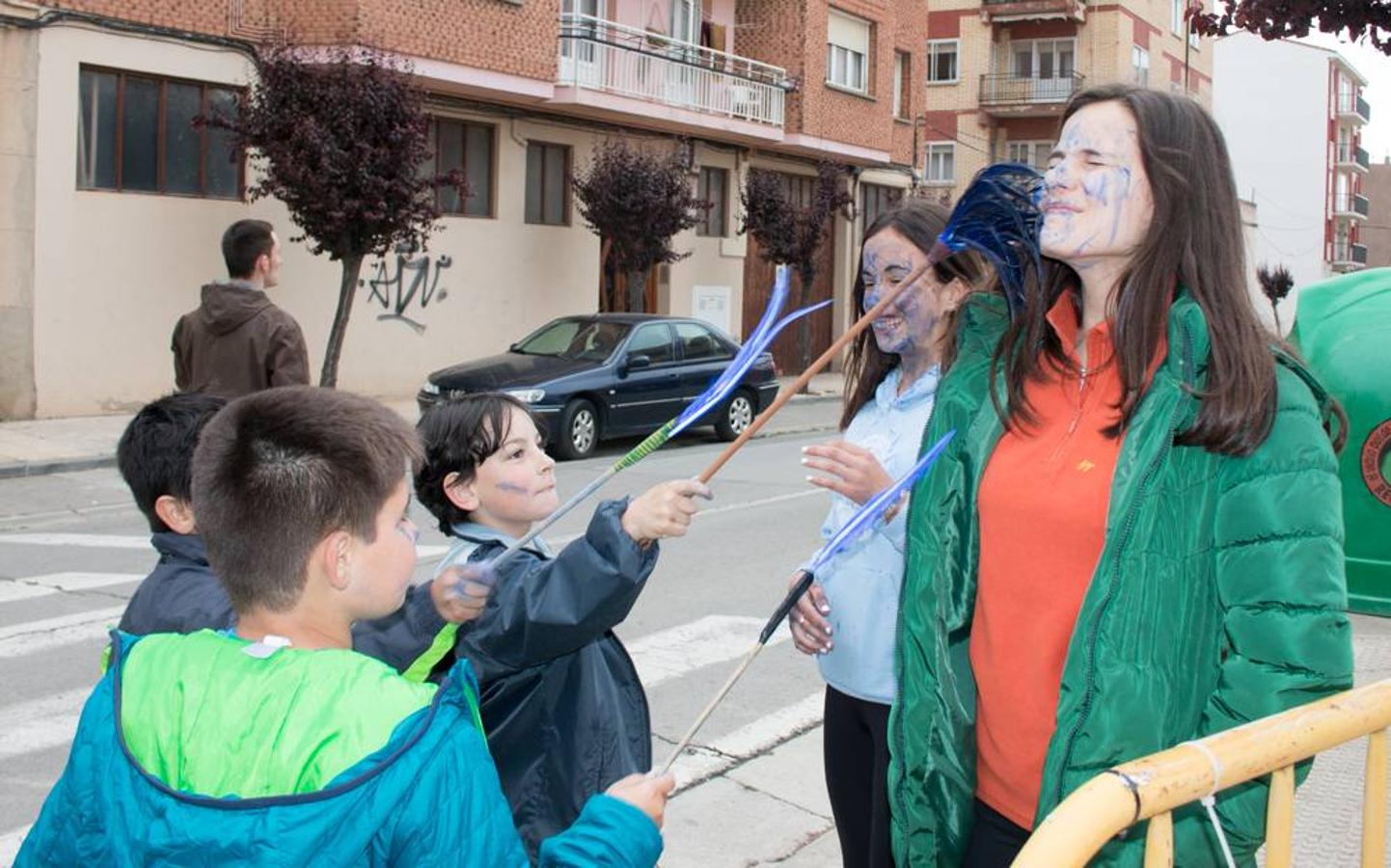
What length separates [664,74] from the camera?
2339cm

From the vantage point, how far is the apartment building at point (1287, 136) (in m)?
69.0

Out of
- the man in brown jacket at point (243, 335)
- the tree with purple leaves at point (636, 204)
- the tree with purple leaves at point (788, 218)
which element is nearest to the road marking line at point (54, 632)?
the man in brown jacket at point (243, 335)

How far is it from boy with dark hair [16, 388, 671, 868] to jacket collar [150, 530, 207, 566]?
33.8 inches

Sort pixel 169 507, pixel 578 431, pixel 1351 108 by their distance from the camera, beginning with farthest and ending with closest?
1. pixel 1351 108
2. pixel 578 431
3. pixel 169 507

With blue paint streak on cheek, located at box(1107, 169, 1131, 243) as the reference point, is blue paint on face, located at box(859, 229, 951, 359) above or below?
below

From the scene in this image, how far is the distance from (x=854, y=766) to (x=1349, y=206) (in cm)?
8276

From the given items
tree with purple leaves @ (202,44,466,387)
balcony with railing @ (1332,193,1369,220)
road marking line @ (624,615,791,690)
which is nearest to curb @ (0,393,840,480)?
tree with purple leaves @ (202,44,466,387)

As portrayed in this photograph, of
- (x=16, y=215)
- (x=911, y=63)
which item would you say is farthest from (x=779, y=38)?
(x=16, y=215)

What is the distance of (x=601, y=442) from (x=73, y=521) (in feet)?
22.0

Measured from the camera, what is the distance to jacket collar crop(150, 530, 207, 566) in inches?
112

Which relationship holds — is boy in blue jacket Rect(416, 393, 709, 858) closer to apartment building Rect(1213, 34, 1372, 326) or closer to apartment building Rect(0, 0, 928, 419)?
apartment building Rect(0, 0, 928, 419)

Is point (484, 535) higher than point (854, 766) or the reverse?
higher

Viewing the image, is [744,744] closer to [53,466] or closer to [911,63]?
[53,466]

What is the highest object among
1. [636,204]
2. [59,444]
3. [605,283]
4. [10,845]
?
[636,204]
